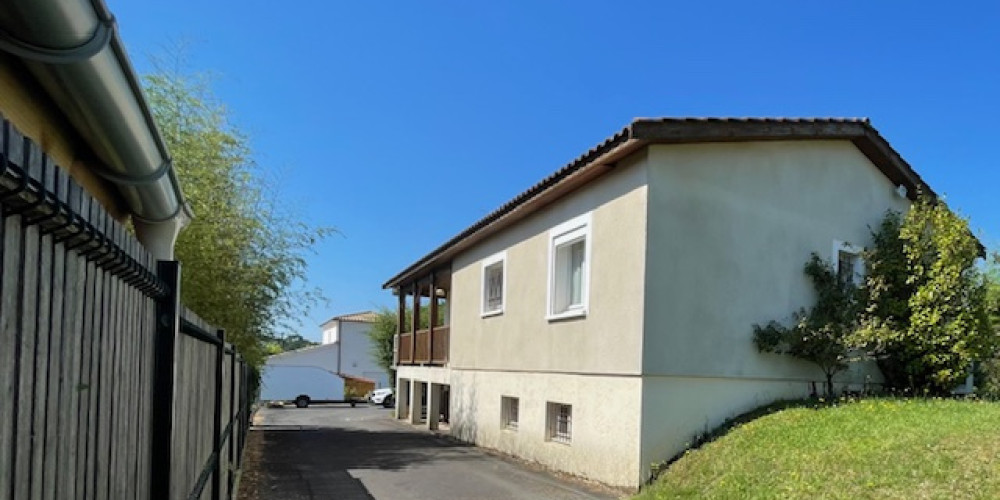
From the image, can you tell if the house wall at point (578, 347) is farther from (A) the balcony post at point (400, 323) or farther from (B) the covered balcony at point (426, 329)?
(A) the balcony post at point (400, 323)

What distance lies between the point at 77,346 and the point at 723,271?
33.5 ft

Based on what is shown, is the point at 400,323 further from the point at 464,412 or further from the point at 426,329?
the point at 464,412

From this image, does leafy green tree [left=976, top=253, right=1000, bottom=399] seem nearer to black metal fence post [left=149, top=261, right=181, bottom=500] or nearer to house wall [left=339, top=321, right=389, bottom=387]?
black metal fence post [left=149, top=261, right=181, bottom=500]

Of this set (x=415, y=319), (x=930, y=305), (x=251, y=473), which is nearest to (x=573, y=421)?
(x=251, y=473)

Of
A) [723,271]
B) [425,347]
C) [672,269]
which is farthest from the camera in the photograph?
[425,347]

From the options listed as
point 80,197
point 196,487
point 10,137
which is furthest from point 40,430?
point 196,487

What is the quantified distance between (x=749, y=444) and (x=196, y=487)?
6.86 m

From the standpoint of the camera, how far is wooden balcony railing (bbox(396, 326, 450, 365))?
20906mm

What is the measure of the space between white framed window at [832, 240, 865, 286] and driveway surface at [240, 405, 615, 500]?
5587 millimetres

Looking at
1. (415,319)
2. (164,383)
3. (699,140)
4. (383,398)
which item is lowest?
(383,398)

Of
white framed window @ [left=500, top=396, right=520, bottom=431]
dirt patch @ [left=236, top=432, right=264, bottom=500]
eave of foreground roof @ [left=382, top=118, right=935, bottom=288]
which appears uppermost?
eave of foreground roof @ [left=382, top=118, right=935, bottom=288]

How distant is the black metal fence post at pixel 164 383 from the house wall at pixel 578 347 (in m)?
7.93

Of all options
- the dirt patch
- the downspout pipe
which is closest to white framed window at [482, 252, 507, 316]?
the dirt patch

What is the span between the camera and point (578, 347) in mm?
12016
